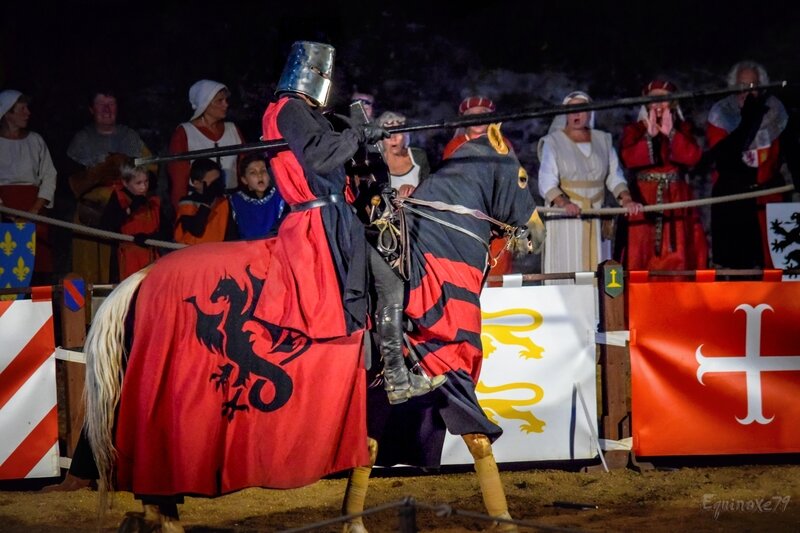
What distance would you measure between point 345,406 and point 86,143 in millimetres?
5301

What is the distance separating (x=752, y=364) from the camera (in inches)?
281

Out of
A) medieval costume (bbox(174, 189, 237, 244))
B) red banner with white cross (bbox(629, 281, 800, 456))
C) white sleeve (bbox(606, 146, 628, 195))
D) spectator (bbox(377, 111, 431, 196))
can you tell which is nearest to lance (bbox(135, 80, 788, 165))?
red banner with white cross (bbox(629, 281, 800, 456))

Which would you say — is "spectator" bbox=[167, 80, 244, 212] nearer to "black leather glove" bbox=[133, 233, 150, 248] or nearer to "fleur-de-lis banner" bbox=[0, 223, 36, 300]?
"black leather glove" bbox=[133, 233, 150, 248]

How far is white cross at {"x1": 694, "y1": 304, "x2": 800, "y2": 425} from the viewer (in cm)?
712

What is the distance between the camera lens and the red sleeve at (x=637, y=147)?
29.9 ft

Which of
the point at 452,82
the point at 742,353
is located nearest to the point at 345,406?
the point at 742,353

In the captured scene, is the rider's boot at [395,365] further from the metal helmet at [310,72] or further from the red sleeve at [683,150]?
the red sleeve at [683,150]

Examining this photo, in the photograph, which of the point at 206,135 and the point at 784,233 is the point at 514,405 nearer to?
the point at 784,233

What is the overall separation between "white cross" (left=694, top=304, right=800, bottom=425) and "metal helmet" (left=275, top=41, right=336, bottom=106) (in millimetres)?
3255

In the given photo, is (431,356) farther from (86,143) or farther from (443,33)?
(443,33)

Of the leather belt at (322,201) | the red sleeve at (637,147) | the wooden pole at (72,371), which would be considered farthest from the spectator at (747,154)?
the wooden pole at (72,371)

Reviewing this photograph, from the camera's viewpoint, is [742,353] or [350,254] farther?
[742,353]

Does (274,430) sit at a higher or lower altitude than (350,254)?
lower

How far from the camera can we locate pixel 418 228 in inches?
217
